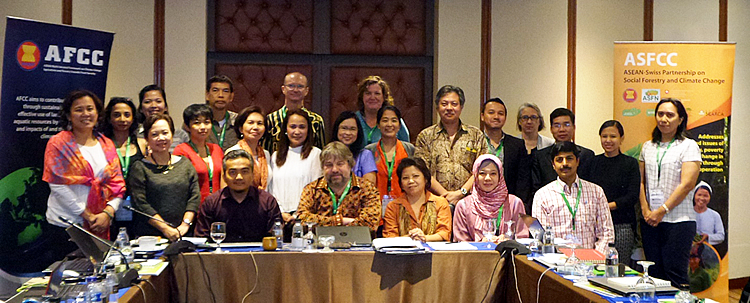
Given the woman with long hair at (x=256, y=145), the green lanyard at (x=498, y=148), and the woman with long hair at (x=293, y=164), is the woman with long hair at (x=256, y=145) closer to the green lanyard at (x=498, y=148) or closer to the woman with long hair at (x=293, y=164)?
the woman with long hair at (x=293, y=164)

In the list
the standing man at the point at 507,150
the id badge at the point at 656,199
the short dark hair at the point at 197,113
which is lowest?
the id badge at the point at 656,199

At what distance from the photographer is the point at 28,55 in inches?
163

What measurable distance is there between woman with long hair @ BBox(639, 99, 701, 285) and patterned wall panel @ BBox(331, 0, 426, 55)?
6.35 ft

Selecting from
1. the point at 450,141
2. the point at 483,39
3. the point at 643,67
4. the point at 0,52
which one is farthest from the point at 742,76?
the point at 0,52

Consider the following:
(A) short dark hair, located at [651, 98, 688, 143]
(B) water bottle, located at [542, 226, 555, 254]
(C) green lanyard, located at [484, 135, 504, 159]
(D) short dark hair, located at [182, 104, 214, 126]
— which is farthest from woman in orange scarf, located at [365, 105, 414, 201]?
(A) short dark hair, located at [651, 98, 688, 143]

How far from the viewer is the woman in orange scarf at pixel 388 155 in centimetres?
405

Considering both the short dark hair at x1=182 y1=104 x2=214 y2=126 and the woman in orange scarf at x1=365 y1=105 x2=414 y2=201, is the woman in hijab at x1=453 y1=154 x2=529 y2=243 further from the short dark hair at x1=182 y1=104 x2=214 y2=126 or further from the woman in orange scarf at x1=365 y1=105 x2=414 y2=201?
the short dark hair at x1=182 y1=104 x2=214 y2=126

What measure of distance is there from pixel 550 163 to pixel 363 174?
1.19 m

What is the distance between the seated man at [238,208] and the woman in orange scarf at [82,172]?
0.60 meters

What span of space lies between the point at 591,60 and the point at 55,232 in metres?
4.03

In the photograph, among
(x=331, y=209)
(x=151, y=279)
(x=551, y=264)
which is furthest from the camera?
(x=331, y=209)

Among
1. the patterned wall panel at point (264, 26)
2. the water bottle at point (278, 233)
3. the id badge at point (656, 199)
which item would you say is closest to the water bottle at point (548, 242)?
the water bottle at point (278, 233)

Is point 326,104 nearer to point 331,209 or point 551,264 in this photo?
point 331,209

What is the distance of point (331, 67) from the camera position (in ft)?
17.6
